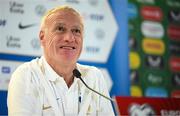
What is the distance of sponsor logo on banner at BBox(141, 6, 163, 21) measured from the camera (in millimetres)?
5602

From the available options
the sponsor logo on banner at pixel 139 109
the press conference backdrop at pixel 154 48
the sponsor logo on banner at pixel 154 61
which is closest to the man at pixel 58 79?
the sponsor logo on banner at pixel 139 109

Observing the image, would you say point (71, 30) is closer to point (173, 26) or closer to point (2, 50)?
point (2, 50)

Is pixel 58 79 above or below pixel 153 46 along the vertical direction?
below

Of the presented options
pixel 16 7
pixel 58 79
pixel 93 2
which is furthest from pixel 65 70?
pixel 93 2

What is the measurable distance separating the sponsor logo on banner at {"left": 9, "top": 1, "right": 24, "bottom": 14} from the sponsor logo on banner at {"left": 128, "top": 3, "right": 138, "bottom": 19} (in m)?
1.77

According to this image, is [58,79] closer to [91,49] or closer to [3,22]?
[3,22]

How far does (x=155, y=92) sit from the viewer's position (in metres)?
5.55

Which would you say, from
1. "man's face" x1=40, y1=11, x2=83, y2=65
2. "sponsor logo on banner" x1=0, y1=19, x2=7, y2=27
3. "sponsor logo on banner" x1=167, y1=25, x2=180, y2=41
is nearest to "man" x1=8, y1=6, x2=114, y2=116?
"man's face" x1=40, y1=11, x2=83, y2=65

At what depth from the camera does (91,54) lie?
462 centimetres

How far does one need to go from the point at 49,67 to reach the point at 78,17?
37 centimetres

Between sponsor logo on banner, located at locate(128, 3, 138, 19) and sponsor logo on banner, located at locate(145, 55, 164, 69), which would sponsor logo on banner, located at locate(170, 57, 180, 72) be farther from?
sponsor logo on banner, located at locate(128, 3, 138, 19)

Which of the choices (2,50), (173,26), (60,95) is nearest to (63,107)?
(60,95)

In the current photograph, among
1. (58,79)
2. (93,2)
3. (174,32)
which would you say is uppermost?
(93,2)

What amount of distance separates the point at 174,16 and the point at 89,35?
6.13ft
